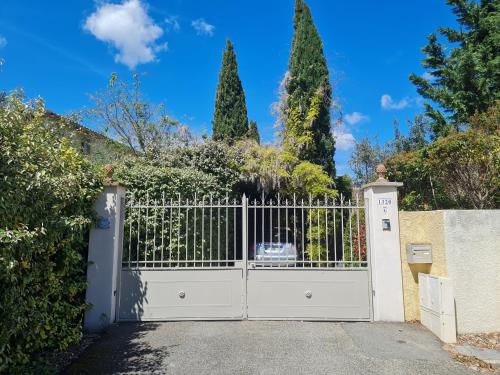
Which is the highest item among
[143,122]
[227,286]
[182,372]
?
[143,122]

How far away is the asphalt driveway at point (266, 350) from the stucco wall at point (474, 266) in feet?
2.35

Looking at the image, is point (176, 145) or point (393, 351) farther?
point (176, 145)

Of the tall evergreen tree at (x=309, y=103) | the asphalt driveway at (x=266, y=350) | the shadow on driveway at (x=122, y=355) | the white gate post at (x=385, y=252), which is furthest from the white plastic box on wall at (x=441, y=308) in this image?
the tall evergreen tree at (x=309, y=103)

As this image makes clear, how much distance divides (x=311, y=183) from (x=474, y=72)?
676 centimetres

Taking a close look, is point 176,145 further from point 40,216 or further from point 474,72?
point 474,72

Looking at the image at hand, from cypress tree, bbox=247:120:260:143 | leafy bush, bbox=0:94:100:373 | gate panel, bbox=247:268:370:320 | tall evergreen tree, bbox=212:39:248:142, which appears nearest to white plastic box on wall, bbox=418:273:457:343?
gate panel, bbox=247:268:370:320

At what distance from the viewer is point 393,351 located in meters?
4.79

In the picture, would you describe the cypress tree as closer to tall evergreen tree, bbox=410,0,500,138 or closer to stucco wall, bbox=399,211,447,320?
tall evergreen tree, bbox=410,0,500,138

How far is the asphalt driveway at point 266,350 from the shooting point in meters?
4.25

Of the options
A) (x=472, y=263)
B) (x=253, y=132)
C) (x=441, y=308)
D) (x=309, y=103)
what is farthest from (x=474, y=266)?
(x=253, y=132)

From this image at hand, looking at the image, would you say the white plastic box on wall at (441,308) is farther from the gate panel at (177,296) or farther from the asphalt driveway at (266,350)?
the gate panel at (177,296)

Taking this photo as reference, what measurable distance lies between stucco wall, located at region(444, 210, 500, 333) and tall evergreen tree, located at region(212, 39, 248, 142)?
11.6 metres

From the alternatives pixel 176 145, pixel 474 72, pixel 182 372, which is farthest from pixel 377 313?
pixel 474 72

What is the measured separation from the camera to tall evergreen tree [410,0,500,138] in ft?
39.7
